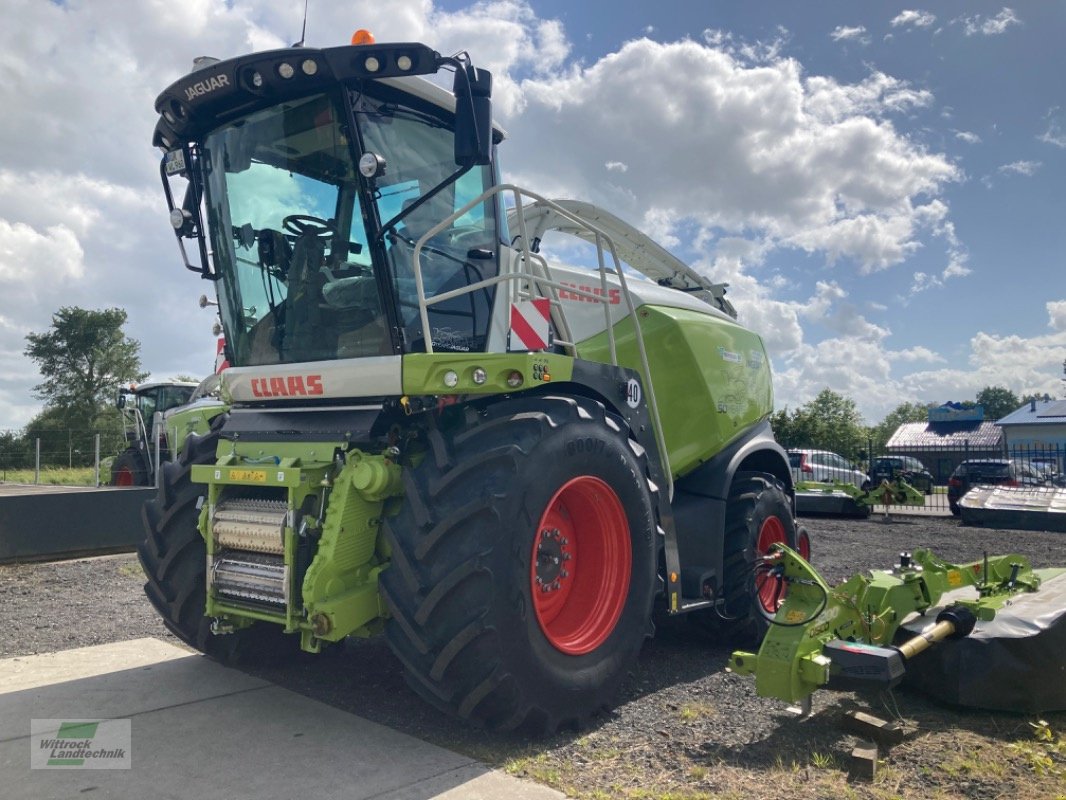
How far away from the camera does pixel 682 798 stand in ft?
10.3

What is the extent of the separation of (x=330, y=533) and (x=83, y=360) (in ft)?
180

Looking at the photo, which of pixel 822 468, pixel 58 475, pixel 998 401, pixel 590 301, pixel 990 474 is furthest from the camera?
pixel 998 401

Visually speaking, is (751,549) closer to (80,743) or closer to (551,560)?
(551,560)

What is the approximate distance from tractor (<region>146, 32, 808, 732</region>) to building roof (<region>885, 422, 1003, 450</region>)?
158 feet

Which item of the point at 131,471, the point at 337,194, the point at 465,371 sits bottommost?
the point at 131,471

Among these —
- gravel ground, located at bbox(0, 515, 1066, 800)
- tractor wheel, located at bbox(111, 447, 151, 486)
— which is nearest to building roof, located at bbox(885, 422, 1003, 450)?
tractor wheel, located at bbox(111, 447, 151, 486)

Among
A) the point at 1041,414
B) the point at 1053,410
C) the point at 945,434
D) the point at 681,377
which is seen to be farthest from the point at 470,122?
the point at 1053,410

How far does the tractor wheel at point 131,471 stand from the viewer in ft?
59.0

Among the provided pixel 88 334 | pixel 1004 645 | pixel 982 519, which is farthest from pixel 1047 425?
pixel 88 334

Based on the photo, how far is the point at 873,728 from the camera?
369cm

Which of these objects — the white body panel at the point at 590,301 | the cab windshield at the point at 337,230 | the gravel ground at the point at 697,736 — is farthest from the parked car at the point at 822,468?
the cab windshield at the point at 337,230

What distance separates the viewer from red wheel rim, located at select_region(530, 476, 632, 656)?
4098 millimetres

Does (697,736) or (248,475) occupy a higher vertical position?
(248,475)

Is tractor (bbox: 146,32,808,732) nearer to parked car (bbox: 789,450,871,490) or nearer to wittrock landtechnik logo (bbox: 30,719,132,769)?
wittrock landtechnik logo (bbox: 30,719,132,769)
